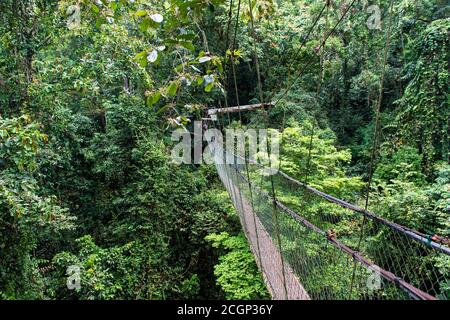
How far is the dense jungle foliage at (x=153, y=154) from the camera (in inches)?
106

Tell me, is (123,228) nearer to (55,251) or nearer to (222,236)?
(55,251)

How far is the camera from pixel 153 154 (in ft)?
15.5

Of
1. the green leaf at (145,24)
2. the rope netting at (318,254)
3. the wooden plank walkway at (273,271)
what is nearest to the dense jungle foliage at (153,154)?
the rope netting at (318,254)

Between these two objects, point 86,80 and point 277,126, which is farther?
point 277,126

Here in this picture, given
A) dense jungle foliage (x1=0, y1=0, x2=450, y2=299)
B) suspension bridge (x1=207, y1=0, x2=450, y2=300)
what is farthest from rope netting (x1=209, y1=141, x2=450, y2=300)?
dense jungle foliage (x1=0, y1=0, x2=450, y2=299)

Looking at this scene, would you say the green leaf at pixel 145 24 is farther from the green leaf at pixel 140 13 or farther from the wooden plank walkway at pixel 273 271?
the wooden plank walkway at pixel 273 271

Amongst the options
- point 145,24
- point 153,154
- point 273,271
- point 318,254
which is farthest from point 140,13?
point 153,154

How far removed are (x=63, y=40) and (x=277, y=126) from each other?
346 cm

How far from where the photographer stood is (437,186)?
3.35m

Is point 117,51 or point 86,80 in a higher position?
point 117,51

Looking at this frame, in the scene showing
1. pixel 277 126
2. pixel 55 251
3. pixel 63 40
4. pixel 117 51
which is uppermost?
pixel 63 40

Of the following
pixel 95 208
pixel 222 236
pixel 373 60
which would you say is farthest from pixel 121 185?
pixel 373 60

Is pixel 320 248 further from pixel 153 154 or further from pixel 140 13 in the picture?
pixel 153 154
